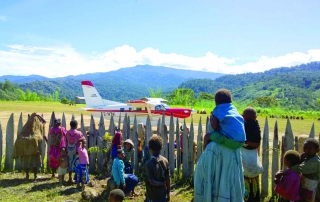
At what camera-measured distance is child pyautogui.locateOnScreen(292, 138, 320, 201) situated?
12.3ft

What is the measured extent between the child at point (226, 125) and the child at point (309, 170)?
Result: 1.24 meters

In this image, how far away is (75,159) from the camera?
244 inches

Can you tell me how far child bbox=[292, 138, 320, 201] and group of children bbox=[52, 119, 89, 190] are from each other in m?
4.10

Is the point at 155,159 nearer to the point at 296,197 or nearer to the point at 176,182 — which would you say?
the point at 296,197

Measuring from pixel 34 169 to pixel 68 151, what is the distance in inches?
39.8

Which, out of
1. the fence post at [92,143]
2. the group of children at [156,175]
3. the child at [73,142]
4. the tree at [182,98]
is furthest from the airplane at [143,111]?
the tree at [182,98]

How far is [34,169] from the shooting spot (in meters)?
6.55

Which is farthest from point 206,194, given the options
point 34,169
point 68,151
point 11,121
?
point 11,121

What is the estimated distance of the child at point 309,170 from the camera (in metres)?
3.75

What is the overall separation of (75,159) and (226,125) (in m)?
4.18

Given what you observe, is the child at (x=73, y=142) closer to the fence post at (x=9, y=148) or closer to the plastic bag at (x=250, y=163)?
the fence post at (x=9, y=148)

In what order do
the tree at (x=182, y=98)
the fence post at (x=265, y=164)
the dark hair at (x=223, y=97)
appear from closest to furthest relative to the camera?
the dark hair at (x=223, y=97), the fence post at (x=265, y=164), the tree at (x=182, y=98)

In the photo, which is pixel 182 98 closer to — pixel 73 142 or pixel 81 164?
pixel 73 142

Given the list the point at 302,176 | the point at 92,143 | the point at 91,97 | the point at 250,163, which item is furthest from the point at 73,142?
the point at 91,97
